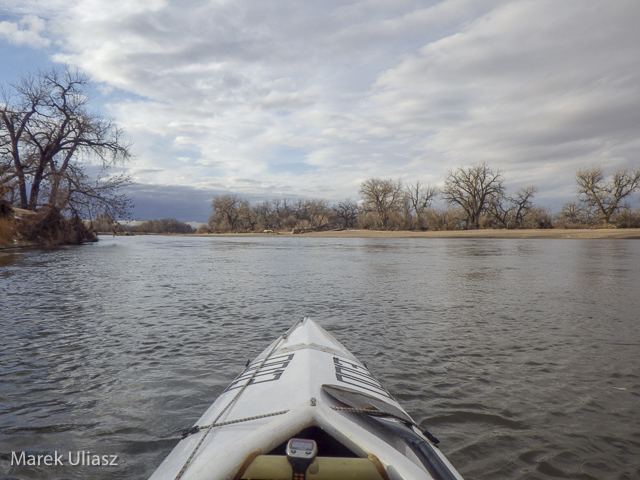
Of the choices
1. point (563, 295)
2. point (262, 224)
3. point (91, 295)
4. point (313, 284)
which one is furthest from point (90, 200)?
point (262, 224)

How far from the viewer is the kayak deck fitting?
1772mm

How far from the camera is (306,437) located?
84.2 inches

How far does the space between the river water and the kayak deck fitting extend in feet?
2.45

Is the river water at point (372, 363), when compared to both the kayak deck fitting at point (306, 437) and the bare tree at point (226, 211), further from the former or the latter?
the bare tree at point (226, 211)

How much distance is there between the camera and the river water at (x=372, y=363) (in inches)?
115

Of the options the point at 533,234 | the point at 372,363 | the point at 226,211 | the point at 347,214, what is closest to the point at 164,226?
the point at 226,211

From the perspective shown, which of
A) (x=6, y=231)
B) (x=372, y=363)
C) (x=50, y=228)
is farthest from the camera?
(x=50, y=228)

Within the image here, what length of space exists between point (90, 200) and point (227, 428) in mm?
28637

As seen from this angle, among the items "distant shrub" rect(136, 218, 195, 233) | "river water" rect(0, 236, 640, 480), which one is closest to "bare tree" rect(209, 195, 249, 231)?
"distant shrub" rect(136, 218, 195, 233)

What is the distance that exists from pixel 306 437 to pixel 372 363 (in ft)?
8.66

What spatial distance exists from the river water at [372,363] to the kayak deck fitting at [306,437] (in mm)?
747

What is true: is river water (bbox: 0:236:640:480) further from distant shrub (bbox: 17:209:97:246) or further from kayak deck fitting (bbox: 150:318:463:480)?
distant shrub (bbox: 17:209:97:246)

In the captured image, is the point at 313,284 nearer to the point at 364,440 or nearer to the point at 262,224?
the point at 364,440

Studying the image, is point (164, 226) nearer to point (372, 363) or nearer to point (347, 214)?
point (347, 214)
